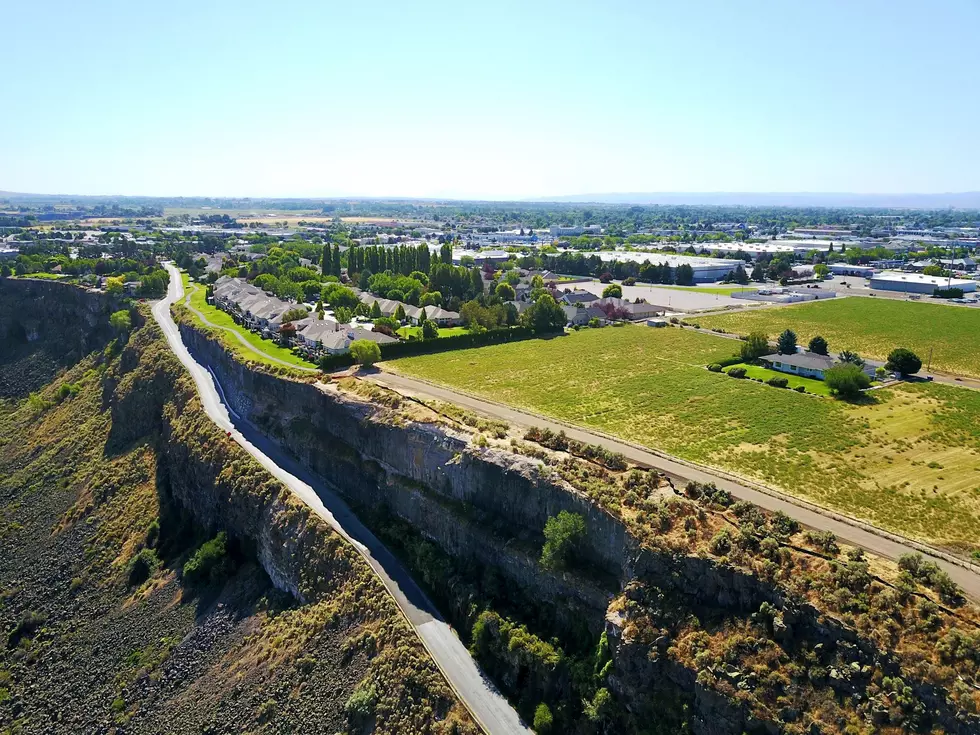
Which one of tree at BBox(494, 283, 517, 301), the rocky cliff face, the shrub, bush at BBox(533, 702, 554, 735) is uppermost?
tree at BBox(494, 283, 517, 301)

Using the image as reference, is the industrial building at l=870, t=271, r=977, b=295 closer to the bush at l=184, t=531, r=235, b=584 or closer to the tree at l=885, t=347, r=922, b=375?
the tree at l=885, t=347, r=922, b=375

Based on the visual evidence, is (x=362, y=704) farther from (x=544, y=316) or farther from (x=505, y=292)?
(x=505, y=292)

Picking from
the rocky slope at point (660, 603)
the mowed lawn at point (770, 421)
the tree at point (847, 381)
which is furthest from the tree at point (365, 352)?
the tree at point (847, 381)

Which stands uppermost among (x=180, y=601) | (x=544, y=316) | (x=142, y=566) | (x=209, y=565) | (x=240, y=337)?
(x=544, y=316)

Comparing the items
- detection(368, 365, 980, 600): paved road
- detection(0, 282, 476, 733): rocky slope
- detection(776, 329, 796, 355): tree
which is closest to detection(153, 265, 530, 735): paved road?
detection(0, 282, 476, 733): rocky slope

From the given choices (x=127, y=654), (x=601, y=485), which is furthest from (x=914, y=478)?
(x=127, y=654)

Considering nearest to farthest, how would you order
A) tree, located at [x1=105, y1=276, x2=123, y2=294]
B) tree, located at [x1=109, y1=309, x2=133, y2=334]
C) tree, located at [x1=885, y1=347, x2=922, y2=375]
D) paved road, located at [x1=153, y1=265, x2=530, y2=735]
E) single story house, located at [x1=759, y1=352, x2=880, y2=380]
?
paved road, located at [x1=153, y1=265, x2=530, y2=735] → tree, located at [x1=885, y1=347, x2=922, y2=375] → single story house, located at [x1=759, y1=352, x2=880, y2=380] → tree, located at [x1=109, y1=309, x2=133, y2=334] → tree, located at [x1=105, y1=276, x2=123, y2=294]

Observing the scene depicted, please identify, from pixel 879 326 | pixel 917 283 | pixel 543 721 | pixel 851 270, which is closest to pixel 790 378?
pixel 879 326

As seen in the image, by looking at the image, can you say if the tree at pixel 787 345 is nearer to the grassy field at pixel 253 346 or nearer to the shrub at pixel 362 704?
the grassy field at pixel 253 346
